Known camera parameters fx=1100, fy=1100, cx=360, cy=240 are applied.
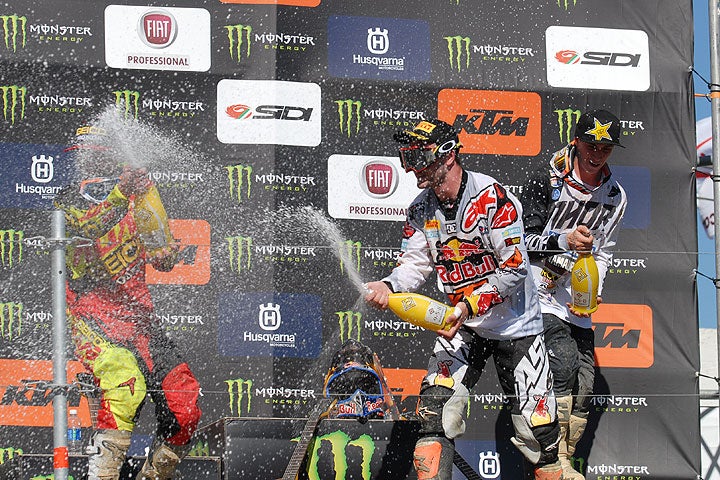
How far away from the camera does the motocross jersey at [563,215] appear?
5957mm

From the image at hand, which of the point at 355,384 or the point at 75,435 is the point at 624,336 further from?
the point at 75,435

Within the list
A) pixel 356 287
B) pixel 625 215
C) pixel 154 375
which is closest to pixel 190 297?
pixel 154 375

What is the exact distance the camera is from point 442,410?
17.5 ft

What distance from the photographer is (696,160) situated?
685 cm

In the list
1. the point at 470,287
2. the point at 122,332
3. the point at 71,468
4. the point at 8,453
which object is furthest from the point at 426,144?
the point at 8,453

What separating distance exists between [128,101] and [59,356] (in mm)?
2248

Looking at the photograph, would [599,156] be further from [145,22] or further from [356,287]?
[145,22]

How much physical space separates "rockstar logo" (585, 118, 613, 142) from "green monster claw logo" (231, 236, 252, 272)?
6.53 ft

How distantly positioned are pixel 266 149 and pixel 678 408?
2.95 metres

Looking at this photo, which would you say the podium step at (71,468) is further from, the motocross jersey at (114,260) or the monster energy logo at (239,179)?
the monster energy logo at (239,179)

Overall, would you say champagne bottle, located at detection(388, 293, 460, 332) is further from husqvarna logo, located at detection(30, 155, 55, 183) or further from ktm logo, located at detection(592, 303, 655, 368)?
husqvarna logo, located at detection(30, 155, 55, 183)

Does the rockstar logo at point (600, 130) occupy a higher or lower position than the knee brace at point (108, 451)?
higher

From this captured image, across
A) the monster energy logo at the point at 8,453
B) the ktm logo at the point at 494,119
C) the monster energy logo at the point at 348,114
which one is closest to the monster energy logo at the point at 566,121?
the ktm logo at the point at 494,119

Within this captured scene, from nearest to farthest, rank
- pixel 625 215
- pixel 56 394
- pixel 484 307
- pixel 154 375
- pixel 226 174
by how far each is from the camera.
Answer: pixel 56 394
pixel 484 307
pixel 154 375
pixel 226 174
pixel 625 215
